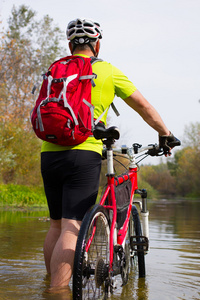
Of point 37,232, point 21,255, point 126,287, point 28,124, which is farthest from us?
point 28,124

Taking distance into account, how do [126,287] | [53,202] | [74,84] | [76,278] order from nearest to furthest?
[76,278]
[74,84]
[53,202]
[126,287]

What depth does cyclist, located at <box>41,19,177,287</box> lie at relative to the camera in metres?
3.49

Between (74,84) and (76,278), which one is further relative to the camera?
(74,84)

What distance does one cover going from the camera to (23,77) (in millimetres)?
39594

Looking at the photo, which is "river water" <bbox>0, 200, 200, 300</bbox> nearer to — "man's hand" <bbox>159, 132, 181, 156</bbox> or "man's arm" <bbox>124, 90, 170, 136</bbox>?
"man's hand" <bbox>159, 132, 181, 156</bbox>

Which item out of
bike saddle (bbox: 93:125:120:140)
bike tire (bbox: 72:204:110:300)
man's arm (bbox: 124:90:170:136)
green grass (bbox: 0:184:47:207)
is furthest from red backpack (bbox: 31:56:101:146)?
green grass (bbox: 0:184:47:207)

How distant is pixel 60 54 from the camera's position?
40.7 meters

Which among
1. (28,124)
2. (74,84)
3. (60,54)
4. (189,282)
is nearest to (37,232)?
(189,282)

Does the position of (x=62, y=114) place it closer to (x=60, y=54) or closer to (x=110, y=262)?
(x=110, y=262)

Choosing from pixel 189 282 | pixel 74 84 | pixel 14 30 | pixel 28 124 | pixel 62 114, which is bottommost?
pixel 189 282

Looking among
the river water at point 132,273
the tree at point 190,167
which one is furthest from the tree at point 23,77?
the tree at point 190,167

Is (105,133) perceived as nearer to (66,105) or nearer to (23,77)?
(66,105)

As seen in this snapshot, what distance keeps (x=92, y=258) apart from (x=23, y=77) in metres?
37.3

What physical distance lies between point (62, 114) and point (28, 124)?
1191 inches
